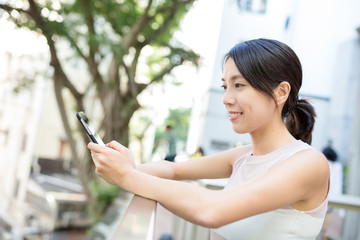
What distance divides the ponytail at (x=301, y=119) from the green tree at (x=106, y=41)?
513 centimetres

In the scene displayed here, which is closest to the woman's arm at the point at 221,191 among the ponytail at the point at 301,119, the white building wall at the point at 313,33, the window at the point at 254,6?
the ponytail at the point at 301,119

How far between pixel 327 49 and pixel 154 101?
20.9 ft

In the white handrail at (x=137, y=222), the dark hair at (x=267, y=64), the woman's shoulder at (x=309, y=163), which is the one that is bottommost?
the white handrail at (x=137, y=222)

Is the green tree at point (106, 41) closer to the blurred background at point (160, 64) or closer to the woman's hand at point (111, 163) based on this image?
the blurred background at point (160, 64)

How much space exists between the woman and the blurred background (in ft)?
1.54

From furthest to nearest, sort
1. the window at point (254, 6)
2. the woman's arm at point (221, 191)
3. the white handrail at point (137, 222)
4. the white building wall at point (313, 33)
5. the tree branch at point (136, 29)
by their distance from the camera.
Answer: the tree branch at point (136, 29) < the window at point (254, 6) < the white building wall at point (313, 33) < the woman's arm at point (221, 191) < the white handrail at point (137, 222)

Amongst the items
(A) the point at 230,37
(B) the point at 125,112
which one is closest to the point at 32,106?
(B) the point at 125,112

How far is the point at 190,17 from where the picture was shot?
8.80 meters

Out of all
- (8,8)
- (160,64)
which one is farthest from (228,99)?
(160,64)

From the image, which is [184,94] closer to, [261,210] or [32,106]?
[261,210]

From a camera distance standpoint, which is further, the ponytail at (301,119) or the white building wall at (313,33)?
the white building wall at (313,33)

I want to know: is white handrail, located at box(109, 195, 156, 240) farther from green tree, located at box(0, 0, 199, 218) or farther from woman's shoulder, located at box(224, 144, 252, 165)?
green tree, located at box(0, 0, 199, 218)

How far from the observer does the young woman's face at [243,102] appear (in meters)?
1.08

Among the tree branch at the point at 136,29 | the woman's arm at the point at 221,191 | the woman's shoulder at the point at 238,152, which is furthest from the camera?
the tree branch at the point at 136,29
